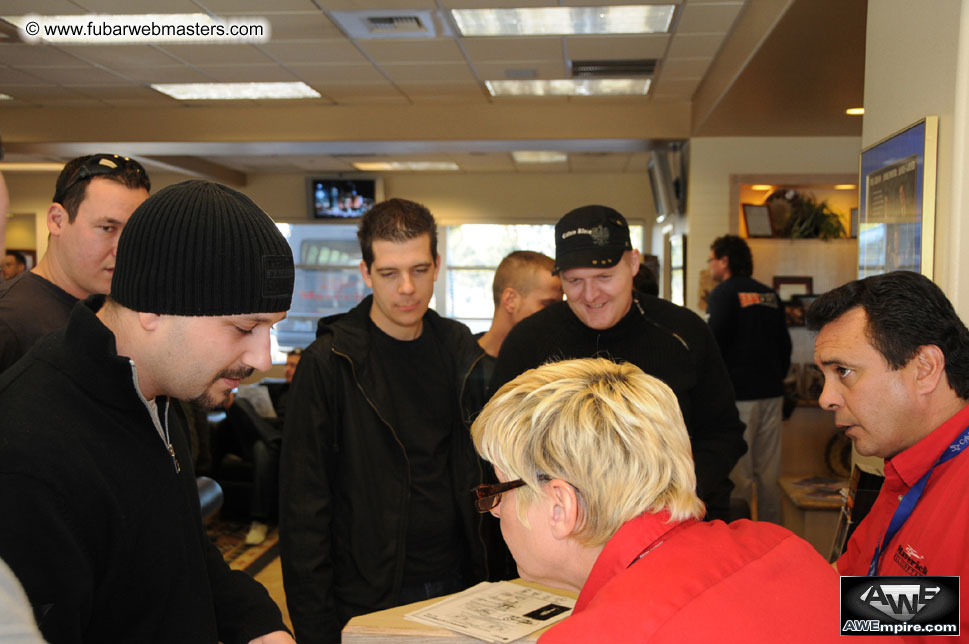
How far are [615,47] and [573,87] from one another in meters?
1.30

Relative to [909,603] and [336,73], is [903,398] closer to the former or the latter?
[909,603]

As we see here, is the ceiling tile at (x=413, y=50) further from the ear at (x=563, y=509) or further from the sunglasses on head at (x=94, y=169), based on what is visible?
the ear at (x=563, y=509)

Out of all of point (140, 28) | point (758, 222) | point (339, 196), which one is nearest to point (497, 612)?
point (140, 28)

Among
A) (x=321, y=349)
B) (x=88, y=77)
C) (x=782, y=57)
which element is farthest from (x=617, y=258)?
(x=88, y=77)

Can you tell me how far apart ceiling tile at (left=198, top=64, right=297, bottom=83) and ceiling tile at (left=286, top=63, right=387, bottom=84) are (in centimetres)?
13

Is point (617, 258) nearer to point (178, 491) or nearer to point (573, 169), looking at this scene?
point (178, 491)

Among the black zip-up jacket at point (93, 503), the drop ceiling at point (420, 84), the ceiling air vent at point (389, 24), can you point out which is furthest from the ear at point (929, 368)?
the ceiling air vent at point (389, 24)

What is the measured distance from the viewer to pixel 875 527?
1.84m

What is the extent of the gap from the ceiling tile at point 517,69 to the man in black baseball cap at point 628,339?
14.5 feet

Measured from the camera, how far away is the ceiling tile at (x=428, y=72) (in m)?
6.43

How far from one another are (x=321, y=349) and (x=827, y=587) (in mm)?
1477

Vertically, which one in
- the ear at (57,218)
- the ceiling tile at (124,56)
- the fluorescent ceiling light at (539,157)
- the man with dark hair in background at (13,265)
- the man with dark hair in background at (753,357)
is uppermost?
the ceiling tile at (124,56)

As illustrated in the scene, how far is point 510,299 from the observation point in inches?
138

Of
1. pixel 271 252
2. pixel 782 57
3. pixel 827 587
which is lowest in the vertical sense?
pixel 827 587
